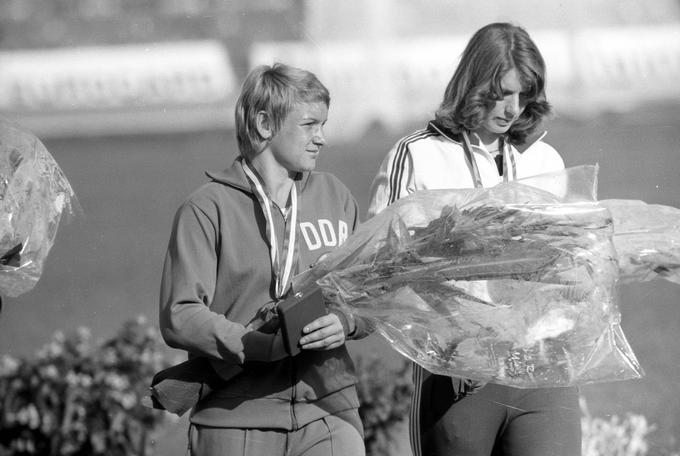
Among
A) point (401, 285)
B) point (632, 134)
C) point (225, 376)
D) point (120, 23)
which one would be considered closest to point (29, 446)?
point (120, 23)

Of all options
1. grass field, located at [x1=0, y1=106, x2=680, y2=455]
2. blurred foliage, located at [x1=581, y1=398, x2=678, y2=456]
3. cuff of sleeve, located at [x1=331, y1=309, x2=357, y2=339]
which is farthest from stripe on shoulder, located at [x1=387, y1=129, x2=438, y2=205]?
blurred foliage, located at [x1=581, y1=398, x2=678, y2=456]

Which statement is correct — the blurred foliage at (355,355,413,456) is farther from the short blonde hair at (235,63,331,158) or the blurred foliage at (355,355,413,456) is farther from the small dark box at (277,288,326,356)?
the small dark box at (277,288,326,356)

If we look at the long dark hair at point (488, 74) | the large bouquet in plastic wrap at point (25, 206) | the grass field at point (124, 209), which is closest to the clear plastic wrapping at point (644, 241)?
the long dark hair at point (488, 74)

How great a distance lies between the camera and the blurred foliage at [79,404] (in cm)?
479

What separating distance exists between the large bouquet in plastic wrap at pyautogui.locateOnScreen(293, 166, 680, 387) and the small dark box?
0.24 feet

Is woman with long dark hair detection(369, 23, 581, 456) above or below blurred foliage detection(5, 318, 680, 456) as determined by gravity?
above

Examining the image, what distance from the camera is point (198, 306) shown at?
113 inches

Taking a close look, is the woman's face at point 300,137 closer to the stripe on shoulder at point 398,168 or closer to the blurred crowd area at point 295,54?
the stripe on shoulder at point 398,168

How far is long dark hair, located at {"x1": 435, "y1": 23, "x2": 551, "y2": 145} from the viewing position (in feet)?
10.6

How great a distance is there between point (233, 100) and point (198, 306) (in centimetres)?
229

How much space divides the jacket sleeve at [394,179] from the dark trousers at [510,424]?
607mm

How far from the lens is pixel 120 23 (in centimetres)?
498

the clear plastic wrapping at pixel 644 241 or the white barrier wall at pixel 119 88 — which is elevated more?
the white barrier wall at pixel 119 88

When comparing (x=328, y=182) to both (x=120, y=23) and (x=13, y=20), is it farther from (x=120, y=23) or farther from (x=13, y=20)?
(x=13, y=20)
